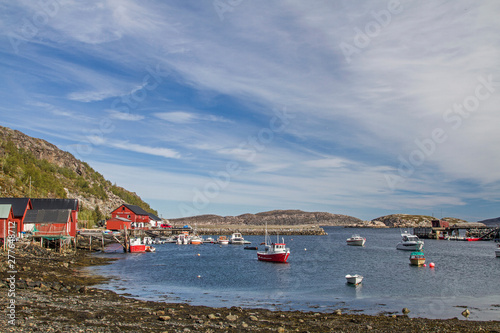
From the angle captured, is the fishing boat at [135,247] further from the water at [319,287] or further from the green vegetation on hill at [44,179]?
the green vegetation on hill at [44,179]

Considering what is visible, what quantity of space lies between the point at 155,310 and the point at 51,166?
139226mm

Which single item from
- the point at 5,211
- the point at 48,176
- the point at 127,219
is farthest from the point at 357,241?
the point at 48,176

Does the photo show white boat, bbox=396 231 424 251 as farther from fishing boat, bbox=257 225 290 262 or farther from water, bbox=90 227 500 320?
fishing boat, bbox=257 225 290 262

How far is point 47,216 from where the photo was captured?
67000mm

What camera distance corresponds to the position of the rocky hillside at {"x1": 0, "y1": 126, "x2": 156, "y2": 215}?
105 metres

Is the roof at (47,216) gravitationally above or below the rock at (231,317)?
above

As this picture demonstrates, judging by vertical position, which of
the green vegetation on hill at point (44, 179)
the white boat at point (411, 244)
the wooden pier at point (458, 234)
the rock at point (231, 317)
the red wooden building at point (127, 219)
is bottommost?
the wooden pier at point (458, 234)

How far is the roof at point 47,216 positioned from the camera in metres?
66.2

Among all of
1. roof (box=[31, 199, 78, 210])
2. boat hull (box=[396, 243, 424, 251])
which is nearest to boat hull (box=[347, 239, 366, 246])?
boat hull (box=[396, 243, 424, 251])

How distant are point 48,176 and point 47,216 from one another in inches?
2650

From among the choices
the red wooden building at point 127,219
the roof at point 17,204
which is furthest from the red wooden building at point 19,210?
the red wooden building at point 127,219

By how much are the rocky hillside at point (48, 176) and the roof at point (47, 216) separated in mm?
27737

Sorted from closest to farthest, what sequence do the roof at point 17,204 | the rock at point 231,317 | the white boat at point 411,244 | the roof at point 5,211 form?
the rock at point 231,317
the roof at point 5,211
the roof at point 17,204
the white boat at point 411,244

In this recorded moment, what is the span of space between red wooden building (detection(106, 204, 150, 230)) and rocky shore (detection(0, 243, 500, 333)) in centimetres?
9181
